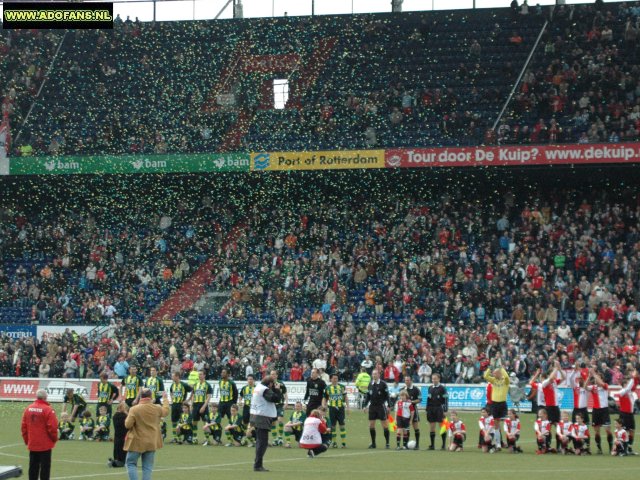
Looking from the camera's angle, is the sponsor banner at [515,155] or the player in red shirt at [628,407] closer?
the player in red shirt at [628,407]

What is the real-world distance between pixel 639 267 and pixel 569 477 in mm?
21253

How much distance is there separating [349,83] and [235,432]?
2449 cm

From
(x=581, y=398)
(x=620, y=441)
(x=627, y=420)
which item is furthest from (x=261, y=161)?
(x=620, y=441)

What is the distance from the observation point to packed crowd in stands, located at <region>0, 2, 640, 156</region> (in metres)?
44.3

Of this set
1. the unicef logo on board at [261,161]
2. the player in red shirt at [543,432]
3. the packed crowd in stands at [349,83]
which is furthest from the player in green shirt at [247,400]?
the unicef logo on board at [261,161]

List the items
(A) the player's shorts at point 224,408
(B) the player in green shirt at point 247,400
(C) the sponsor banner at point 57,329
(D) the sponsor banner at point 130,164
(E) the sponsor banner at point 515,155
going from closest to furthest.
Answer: (B) the player in green shirt at point 247,400, (A) the player's shorts at point 224,408, (E) the sponsor banner at point 515,155, (C) the sponsor banner at point 57,329, (D) the sponsor banner at point 130,164

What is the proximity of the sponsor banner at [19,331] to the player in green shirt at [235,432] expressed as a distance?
19887 mm

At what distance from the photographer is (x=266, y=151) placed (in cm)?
4509

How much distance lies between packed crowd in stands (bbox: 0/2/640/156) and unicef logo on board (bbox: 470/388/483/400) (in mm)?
10978

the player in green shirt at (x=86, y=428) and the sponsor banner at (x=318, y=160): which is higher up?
the sponsor banner at (x=318, y=160)

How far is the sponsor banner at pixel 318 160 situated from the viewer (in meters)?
43.7

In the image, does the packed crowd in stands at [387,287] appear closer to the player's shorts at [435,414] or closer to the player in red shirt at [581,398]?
the player in red shirt at [581,398]

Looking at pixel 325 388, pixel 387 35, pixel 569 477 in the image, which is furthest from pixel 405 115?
pixel 569 477

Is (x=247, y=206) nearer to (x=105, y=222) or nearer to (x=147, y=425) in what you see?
(x=105, y=222)
